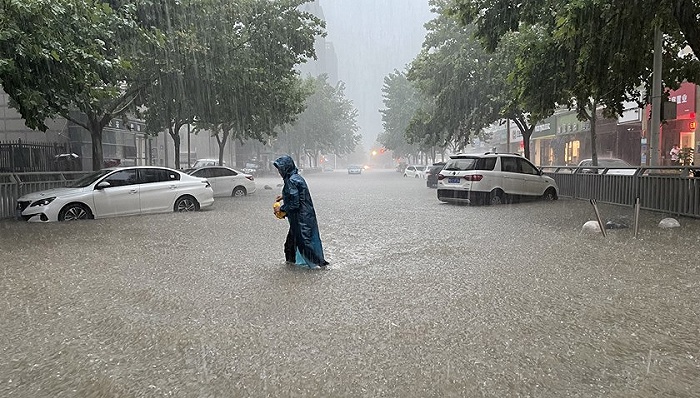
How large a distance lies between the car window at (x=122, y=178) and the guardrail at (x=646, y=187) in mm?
12722

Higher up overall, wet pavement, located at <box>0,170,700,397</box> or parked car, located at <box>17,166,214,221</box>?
parked car, located at <box>17,166,214,221</box>

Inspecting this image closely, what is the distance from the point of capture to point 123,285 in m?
6.39

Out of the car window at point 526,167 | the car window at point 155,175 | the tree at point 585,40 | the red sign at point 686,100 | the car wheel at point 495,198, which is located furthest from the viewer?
the red sign at point 686,100

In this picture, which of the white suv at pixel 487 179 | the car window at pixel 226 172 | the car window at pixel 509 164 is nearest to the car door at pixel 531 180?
the white suv at pixel 487 179

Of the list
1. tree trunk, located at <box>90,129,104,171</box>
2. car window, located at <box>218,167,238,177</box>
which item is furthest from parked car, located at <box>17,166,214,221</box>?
car window, located at <box>218,167,238,177</box>

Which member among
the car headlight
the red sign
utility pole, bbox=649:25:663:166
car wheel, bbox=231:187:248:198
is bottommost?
car wheel, bbox=231:187:248:198

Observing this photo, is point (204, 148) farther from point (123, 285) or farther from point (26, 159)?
point (123, 285)

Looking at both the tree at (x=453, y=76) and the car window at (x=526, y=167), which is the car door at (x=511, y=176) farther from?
the tree at (x=453, y=76)

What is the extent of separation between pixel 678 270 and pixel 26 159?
21.6m

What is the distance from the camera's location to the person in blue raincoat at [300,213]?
7148 millimetres

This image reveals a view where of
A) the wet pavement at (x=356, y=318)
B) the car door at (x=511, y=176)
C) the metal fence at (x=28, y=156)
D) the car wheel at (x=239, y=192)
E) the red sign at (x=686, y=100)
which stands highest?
the red sign at (x=686, y=100)

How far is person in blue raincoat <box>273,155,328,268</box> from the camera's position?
23.5ft

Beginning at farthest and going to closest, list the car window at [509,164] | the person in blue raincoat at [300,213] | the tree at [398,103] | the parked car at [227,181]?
the tree at [398,103] < the parked car at [227,181] < the car window at [509,164] < the person in blue raincoat at [300,213]

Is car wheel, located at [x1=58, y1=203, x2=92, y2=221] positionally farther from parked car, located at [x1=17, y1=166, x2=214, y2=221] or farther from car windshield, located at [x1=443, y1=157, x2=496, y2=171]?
car windshield, located at [x1=443, y1=157, x2=496, y2=171]
